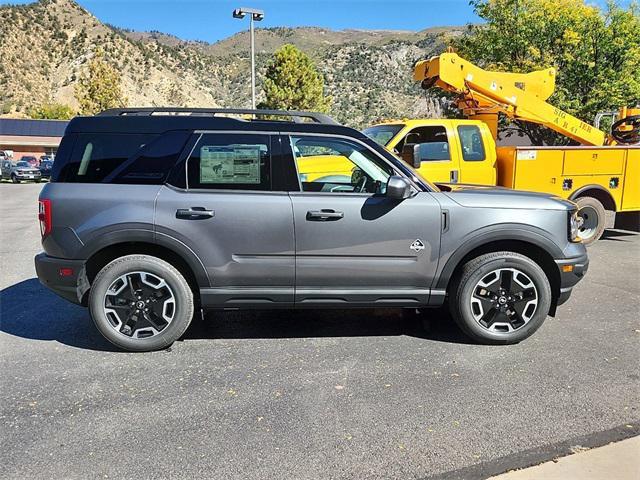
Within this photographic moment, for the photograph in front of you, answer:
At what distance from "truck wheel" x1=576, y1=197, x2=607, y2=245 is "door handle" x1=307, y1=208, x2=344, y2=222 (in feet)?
21.1

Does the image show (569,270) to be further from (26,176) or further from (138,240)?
(26,176)

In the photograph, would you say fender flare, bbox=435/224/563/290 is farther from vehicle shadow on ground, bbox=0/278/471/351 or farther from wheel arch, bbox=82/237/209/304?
wheel arch, bbox=82/237/209/304

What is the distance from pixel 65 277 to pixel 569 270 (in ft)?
13.7

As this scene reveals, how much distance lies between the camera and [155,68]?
8450 centimetres

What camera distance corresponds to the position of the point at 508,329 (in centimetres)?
447

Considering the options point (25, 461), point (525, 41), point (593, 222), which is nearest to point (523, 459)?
point (25, 461)

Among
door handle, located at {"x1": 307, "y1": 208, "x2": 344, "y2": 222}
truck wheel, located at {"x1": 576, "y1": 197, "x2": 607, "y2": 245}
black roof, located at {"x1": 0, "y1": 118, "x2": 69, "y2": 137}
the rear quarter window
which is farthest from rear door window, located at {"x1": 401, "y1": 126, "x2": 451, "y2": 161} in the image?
black roof, located at {"x1": 0, "y1": 118, "x2": 69, "y2": 137}

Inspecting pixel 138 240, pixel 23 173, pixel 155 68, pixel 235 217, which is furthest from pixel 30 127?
pixel 235 217

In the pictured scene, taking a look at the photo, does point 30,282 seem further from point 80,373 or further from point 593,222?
point 593,222

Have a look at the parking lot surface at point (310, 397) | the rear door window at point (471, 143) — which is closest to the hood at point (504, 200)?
the parking lot surface at point (310, 397)

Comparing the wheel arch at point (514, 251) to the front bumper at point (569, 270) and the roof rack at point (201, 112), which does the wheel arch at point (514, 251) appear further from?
the roof rack at point (201, 112)

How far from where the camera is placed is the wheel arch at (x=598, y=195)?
8.88m

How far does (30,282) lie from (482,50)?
16208mm

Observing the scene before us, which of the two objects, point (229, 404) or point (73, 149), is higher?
point (73, 149)
